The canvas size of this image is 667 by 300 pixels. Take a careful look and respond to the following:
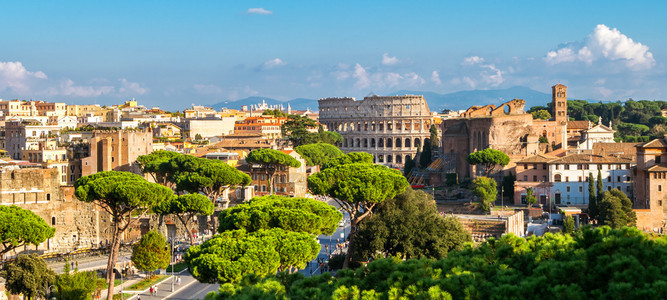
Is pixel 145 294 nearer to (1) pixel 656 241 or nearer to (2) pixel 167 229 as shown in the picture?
(2) pixel 167 229

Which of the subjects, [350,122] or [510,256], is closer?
[510,256]

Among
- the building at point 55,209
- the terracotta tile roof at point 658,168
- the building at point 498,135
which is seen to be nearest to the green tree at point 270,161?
the building at point 498,135

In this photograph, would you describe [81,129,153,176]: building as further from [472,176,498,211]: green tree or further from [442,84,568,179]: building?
[442,84,568,179]: building

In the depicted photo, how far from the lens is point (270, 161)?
56.0 m

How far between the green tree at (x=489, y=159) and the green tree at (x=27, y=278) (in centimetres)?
3619

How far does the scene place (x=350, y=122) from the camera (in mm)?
116000

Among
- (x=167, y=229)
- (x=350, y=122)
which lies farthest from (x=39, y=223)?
(x=350, y=122)

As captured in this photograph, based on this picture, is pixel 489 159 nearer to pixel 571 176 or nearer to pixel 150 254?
pixel 571 176

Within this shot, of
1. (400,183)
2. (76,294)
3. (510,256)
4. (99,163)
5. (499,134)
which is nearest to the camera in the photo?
(510,256)

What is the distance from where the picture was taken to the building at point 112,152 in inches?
2147

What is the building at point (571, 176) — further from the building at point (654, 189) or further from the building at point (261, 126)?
the building at point (261, 126)

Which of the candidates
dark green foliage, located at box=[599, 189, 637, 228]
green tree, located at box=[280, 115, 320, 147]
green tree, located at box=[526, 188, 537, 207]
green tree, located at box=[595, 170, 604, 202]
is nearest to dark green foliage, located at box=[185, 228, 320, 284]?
dark green foliage, located at box=[599, 189, 637, 228]

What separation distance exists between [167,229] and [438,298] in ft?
99.1

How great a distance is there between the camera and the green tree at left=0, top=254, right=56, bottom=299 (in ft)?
89.1
